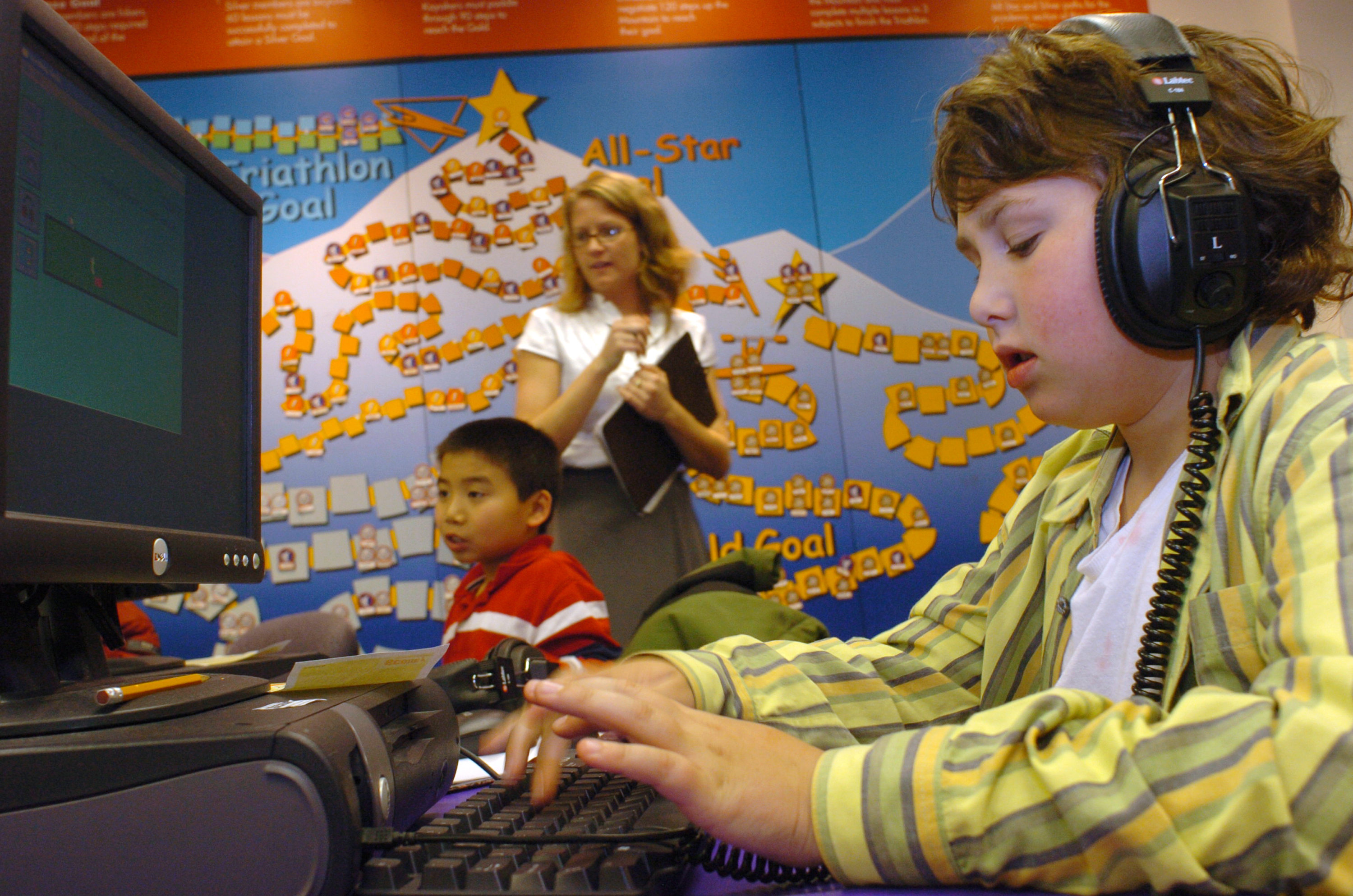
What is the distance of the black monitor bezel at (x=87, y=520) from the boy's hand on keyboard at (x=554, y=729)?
262mm

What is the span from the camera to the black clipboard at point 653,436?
1953mm

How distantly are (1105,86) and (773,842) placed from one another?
566 mm

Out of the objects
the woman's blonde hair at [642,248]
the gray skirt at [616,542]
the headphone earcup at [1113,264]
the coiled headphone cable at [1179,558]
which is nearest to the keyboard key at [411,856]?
the coiled headphone cable at [1179,558]

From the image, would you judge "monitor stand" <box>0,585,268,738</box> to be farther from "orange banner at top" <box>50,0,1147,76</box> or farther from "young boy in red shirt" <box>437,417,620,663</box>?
"orange banner at top" <box>50,0,1147,76</box>

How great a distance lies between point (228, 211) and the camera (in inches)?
31.5

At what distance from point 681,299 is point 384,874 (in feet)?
9.02

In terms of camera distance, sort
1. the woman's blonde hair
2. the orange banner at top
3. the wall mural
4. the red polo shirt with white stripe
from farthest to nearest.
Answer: the orange banner at top < the wall mural < the woman's blonde hair < the red polo shirt with white stripe

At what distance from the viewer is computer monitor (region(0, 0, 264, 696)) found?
20.1 inches

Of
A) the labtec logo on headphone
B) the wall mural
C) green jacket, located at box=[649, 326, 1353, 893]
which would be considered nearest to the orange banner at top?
the wall mural

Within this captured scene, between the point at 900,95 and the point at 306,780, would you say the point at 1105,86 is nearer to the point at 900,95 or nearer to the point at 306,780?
the point at 306,780

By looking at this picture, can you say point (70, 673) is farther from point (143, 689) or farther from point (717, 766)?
point (717, 766)

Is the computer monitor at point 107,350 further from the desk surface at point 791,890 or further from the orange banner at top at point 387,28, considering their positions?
the orange banner at top at point 387,28

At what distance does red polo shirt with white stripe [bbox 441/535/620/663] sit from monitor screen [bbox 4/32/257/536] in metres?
0.82

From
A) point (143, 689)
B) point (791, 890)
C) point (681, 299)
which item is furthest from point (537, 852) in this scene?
point (681, 299)
